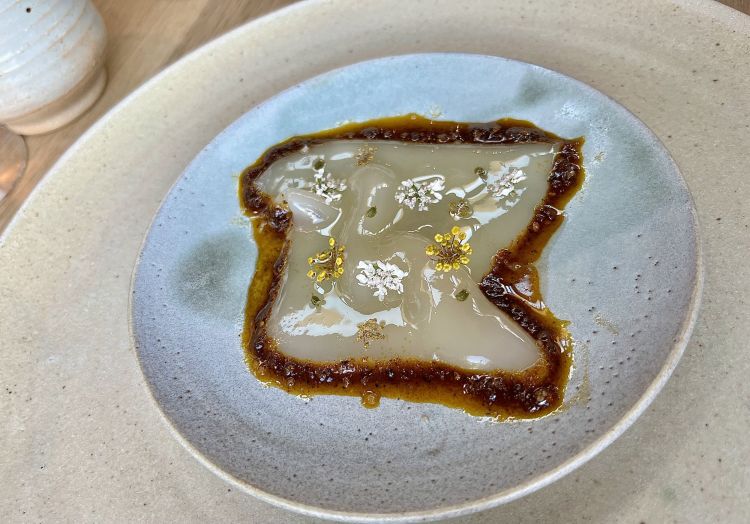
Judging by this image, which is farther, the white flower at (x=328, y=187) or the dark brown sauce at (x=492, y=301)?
the white flower at (x=328, y=187)

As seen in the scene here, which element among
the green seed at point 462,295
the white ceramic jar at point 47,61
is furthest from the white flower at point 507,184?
the white ceramic jar at point 47,61

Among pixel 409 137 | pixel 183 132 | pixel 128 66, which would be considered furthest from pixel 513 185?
pixel 128 66

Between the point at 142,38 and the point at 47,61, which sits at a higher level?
the point at 47,61

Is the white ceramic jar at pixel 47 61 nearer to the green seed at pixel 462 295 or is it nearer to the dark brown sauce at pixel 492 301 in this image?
the dark brown sauce at pixel 492 301

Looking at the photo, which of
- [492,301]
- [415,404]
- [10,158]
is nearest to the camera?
[415,404]

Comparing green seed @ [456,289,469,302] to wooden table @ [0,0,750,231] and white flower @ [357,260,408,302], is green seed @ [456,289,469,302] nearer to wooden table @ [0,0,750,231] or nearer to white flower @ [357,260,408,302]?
white flower @ [357,260,408,302]

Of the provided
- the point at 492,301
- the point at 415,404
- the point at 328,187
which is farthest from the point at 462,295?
the point at 328,187

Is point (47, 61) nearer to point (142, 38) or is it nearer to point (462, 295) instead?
point (142, 38)
